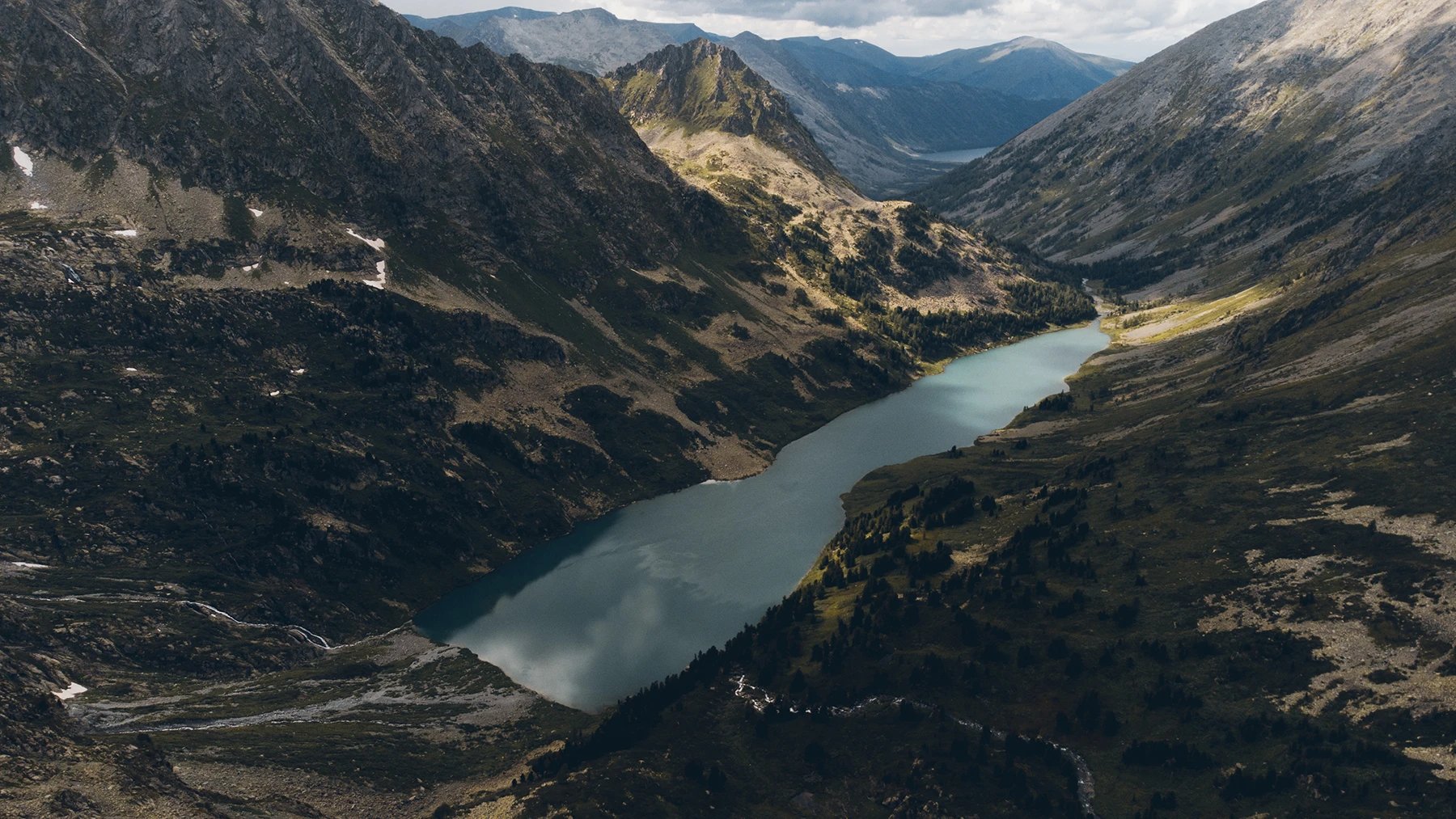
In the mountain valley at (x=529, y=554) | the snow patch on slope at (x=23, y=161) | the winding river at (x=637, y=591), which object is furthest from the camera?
the snow patch on slope at (x=23, y=161)

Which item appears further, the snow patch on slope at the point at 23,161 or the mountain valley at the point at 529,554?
the snow patch on slope at the point at 23,161

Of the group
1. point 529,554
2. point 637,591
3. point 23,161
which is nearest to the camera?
point 637,591

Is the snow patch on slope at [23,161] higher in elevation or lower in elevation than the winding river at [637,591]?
higher

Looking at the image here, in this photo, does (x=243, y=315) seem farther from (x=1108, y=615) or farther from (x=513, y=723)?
(x=1108, y=615)

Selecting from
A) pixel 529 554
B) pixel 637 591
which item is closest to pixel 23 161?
pixel 529 554

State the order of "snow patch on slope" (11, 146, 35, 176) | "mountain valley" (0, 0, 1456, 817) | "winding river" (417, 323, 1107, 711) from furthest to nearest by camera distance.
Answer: "snow patch on slope" (11, 146, 35, 176)
"winding river" (417, 323, 1107, 711)
"mountain valley" (0, 0, 1456, 817)

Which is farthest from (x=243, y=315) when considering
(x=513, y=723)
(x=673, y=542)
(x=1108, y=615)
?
(x=1108, y=615)

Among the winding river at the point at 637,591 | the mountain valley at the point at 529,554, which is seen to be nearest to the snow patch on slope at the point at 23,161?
the mountain valley at the point at 529,554

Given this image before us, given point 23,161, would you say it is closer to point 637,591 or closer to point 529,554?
point 529,554

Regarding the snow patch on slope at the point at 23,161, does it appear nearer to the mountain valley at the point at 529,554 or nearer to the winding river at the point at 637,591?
the mountain valley at the point at 529,554

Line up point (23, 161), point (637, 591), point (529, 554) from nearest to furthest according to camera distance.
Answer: point (637, 591), point (529, 554), point (23, 161)

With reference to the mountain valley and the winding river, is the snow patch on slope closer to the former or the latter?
the mountain valley

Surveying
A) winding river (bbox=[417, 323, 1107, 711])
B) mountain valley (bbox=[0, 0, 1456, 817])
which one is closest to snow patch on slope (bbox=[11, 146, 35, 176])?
mountain valley (bbox=[0, 0, 1456, 817])

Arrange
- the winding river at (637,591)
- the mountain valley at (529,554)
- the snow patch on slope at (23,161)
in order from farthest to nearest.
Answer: the snow patch on slope at (23,161) → the winding river at (637,591) → the mountain valley at (529,554)
